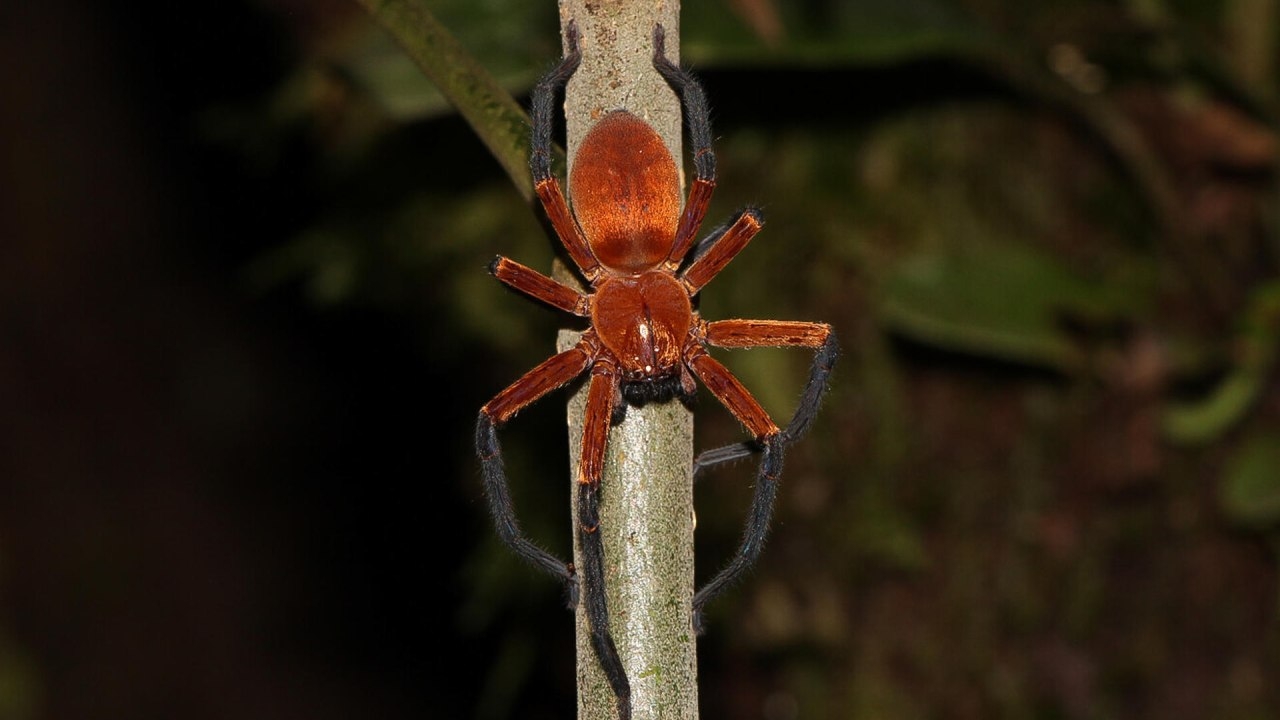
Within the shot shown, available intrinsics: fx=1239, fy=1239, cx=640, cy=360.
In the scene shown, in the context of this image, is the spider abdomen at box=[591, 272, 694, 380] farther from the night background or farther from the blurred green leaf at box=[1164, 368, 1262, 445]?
the blurred green leaf at box=[1164, 368, 1262, 445]

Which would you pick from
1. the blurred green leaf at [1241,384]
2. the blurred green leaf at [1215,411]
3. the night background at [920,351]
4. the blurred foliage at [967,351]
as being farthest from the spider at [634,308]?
the blurred green leaf at [1215,411]

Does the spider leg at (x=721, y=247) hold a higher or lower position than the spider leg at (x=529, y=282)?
higher

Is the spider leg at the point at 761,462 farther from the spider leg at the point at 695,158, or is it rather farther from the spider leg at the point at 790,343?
the spider leg at the point at 695,158

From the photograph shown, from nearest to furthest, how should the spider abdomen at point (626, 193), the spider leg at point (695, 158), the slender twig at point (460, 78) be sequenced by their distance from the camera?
the slender twig at point (460, 78) → the spider abdomen at point (626, 193) → the spider leg at point (695, 158)

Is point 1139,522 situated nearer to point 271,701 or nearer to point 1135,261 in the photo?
point 1135,261

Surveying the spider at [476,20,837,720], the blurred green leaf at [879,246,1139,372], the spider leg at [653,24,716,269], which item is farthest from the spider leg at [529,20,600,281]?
the blurred green leaf at [879,246,1139,372]

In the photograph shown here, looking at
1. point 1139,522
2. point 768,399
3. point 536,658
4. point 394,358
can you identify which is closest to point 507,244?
point 394,358
